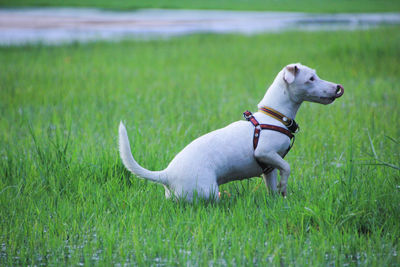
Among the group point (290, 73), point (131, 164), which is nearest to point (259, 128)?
point (290, 73)

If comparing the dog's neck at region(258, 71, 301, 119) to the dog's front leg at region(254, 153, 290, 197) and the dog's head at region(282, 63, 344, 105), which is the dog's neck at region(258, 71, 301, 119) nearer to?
the dog's head at region(282, 63, 344, 105)

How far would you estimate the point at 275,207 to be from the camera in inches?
134

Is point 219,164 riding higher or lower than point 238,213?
higher

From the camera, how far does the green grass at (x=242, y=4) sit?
20500 millimetres

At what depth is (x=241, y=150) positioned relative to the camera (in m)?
3.40

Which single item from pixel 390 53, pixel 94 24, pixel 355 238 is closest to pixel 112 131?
pixel 355 238

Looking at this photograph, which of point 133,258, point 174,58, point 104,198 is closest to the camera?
point 133,258

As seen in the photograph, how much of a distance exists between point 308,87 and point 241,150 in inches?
27.6

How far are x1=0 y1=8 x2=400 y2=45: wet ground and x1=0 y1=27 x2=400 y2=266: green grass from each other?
4.76 meters

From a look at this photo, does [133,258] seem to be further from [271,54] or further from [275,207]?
[271,54]

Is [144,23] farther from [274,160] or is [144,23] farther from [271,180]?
[274,160]

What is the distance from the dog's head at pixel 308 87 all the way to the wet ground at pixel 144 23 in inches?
372

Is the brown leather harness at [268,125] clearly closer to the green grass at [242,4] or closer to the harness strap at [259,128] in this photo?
the harness strap at [259,128]

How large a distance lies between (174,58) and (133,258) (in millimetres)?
7618
